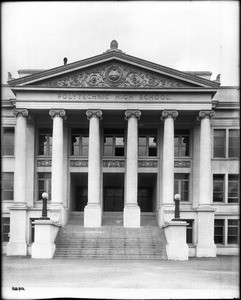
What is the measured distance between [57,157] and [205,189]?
10.5m

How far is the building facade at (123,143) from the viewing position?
120 ft

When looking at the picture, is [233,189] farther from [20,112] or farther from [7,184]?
[7,184]

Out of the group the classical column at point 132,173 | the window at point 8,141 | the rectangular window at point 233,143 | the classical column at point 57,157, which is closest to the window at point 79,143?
the classical column at point 57,157

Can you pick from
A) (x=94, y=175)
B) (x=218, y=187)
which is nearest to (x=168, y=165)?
(x=94, y=175)

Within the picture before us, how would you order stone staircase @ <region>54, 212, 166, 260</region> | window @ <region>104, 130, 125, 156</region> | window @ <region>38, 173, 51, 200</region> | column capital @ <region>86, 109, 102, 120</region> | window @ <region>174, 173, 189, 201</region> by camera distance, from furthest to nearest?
window @ <region>104, 130, 125, 156</region>, window @ <region>38, 173, 51, 200</region>, window @ <region>174, 173, 189, 201</region>, column capital @ <region>86, 109, 102, 120</region>, stone staircase @ <region>54, 212, 166, 260</region>

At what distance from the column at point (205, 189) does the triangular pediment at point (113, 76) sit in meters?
2.80

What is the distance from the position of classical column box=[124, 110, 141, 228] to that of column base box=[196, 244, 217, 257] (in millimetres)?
4420

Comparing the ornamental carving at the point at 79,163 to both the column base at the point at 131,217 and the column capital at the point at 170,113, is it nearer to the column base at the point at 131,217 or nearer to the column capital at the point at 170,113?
the column base at the point at 131,217

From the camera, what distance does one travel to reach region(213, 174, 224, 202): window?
40.7 m

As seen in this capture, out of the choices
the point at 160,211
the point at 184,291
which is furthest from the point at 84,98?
the point at 184,291

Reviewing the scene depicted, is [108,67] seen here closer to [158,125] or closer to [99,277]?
[158,125]

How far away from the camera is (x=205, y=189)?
36969mm

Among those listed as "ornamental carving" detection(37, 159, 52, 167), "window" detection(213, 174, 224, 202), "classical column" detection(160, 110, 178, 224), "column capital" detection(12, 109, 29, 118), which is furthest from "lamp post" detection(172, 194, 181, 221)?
"column capital" detection(12, 109, 29, 118)

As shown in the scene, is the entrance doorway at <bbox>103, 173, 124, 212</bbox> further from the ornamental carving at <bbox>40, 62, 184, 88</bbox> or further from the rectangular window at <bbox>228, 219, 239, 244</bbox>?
the ornamental carving at <bbox>40, 62, 184, 88</bbox>
